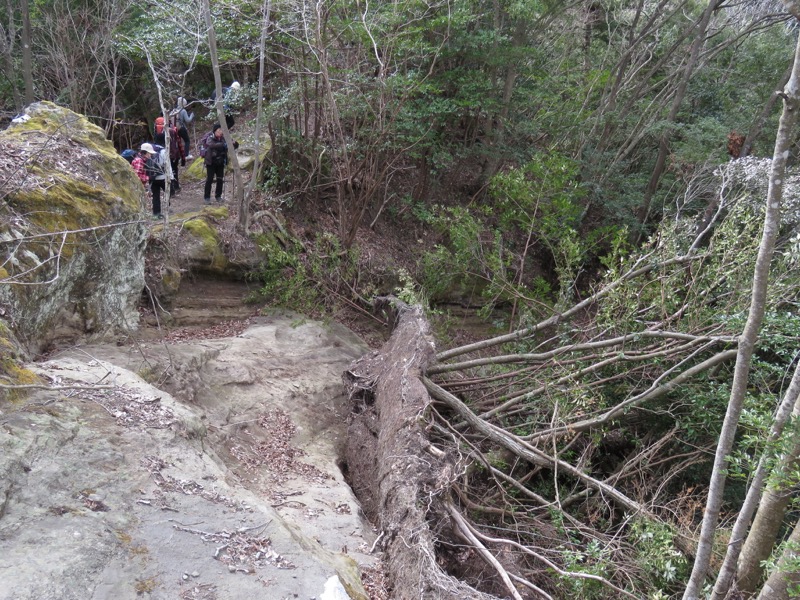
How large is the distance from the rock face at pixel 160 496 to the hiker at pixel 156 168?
3758 millimetres

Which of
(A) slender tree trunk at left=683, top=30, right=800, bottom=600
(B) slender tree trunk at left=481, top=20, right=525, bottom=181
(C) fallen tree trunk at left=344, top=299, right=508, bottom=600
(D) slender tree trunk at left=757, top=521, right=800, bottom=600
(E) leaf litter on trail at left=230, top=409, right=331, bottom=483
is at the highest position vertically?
(B) slender tree trunk at left=481, top=20, right=525, bottom=181

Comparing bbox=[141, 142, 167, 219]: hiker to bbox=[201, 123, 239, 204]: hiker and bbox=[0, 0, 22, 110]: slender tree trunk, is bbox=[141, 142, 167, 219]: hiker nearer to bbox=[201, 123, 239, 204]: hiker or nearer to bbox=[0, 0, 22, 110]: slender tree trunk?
bbox=[201, 123, 239, 204]: hiker

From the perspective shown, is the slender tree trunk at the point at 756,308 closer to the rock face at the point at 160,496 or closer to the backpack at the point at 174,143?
the rock face at the point at 160,496

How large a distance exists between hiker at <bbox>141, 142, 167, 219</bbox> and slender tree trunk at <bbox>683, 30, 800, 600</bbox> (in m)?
8.34

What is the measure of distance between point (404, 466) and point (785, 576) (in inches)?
119

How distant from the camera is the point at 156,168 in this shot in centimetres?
939

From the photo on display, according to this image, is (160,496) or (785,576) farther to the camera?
(160,496)

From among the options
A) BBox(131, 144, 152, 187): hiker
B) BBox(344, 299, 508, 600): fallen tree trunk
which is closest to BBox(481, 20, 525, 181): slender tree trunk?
BBox(344, 299, 508, 600): fallen tree trunk

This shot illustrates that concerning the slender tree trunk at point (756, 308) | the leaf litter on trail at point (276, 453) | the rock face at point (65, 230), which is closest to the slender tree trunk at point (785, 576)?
the slender tree trunk at point (756, 308)

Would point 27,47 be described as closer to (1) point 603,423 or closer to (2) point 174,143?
(2) point 174,143

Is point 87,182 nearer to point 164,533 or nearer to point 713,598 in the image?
point 164,533

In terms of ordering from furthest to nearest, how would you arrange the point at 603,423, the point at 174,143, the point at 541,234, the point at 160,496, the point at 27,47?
the point at 174,143
the point at 27,47
the point at 541,234
the point at 603,423
the point at 160,496

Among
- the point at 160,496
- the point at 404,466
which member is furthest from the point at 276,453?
the point at 160,496

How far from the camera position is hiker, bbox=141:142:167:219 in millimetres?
9250
